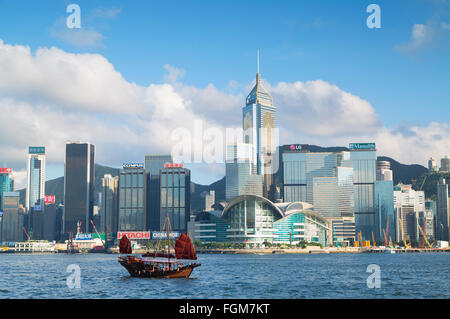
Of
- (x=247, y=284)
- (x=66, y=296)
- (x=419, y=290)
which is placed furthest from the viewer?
(x=247, y=284)

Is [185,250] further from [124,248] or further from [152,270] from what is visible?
[124,248]

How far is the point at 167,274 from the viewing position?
279 feet

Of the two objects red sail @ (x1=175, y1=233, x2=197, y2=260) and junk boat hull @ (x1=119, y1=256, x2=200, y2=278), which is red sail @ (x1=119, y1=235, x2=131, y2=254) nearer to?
junk boat hull @ (x1=119, y1=256, x2=200, y2=278)

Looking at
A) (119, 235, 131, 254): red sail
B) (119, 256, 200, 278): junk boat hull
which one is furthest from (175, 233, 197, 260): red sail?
(119, 235, 131, 254): red sail

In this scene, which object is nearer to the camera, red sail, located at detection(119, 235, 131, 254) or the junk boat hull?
the junk boat hull

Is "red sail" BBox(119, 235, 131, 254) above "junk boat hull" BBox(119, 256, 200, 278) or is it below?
above

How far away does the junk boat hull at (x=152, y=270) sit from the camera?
8450cm

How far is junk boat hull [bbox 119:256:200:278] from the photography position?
8450 centimetres

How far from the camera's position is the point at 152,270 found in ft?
285
